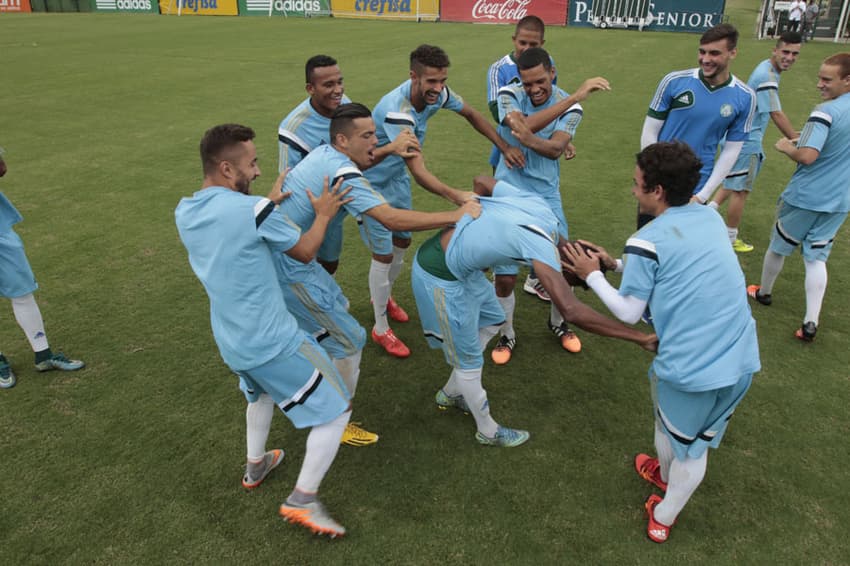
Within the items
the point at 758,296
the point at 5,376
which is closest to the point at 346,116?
the point at 5,376

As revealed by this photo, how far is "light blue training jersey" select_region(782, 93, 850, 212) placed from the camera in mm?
4598

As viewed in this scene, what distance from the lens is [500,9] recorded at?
28438 mm

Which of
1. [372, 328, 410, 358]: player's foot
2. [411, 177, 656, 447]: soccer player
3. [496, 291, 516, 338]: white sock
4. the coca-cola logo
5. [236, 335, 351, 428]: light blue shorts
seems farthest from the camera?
the coca-cola logo

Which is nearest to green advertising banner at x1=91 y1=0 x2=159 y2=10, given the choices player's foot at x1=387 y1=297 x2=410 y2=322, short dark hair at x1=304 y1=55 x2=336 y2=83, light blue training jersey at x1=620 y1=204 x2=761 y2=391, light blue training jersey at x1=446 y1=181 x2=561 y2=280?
short dark hair at x1=304 y1=55 x2=336 y2=83

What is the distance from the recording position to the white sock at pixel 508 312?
4.87m

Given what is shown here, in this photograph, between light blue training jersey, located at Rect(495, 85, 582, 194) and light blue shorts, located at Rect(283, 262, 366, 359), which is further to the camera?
light blue training jersey, located at Rect(495, 85, 582, 194)

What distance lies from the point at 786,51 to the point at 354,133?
5.27 m

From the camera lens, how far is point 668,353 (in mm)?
2844

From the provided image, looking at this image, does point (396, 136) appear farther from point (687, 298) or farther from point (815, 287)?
point (815, 287)

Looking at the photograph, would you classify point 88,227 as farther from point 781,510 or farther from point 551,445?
Answer: point 781,510

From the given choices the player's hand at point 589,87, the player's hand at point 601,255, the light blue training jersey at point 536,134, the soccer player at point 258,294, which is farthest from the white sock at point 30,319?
the player's hand at point 589,87

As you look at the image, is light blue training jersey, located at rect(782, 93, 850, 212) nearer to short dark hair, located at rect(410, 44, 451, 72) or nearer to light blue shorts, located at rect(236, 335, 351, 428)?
short dark hair, located at rect(410, 44, 451, 72)

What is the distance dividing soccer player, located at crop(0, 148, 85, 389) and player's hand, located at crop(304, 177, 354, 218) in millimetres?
2697

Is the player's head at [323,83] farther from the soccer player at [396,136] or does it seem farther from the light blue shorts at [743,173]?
the light blue shorts at [743,173]
